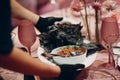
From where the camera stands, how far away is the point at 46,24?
5.72ft

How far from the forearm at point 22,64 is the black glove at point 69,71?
0.09 metres

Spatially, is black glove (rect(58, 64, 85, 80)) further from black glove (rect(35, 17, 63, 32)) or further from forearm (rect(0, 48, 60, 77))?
black glove (rect(35, 17, 63, 32))

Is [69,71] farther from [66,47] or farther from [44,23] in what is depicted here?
[44,23]

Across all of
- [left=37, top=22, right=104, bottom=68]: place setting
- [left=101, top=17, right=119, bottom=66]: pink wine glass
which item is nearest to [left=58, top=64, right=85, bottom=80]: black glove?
[left=37, top=22, right=104, bottom=68]: place setting

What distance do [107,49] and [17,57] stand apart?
27.7 inches

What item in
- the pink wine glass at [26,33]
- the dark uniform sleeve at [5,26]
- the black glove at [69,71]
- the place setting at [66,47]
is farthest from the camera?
the pink wine glass at [26,33]

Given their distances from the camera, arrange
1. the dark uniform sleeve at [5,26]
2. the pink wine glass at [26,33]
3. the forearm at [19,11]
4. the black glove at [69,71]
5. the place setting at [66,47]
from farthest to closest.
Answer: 1. the forearm at [19,11]
2. the pink wine glass at [26,33]
3. the place setting at [66,47]
4. the black glove at [69,71]
5. the dark uniform sleeve at [5,26]

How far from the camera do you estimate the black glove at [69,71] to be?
1.13 meters

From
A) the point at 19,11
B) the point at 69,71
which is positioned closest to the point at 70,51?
the point at 69,71

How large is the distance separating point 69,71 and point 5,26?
36cm

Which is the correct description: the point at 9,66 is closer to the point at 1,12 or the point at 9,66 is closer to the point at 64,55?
the point at 1,12

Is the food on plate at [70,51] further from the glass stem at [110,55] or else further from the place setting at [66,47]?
the glass stem at [110,55]

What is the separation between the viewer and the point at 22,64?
96 cm

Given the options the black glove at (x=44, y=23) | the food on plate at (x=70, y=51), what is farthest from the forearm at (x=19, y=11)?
the food on plate at (x=70, y=51)
